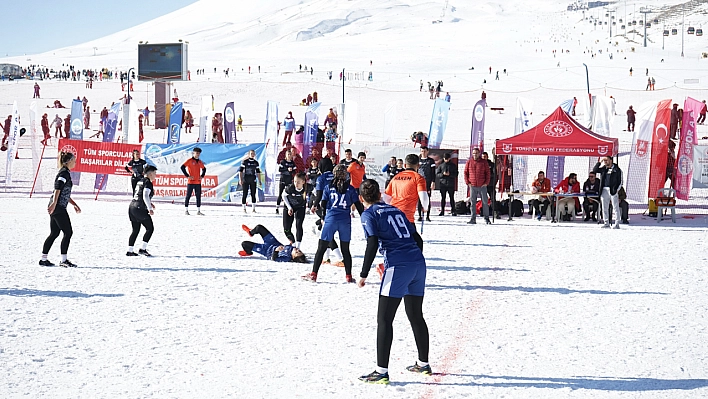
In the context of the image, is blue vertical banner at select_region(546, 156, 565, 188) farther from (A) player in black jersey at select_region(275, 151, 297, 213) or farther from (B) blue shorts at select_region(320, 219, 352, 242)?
(B) blue shorts at select_region(320, 219, 352, 242)

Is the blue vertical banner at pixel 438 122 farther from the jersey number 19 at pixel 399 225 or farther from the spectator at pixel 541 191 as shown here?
the jersey number 19 at pixel 399 225

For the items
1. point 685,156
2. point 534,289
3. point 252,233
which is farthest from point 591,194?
point 252,233

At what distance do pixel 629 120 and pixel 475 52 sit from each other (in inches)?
2553

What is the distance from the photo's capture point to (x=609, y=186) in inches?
660

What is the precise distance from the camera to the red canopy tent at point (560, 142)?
1759cm

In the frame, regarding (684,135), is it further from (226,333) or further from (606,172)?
(226,333)

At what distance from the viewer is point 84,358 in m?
6.25

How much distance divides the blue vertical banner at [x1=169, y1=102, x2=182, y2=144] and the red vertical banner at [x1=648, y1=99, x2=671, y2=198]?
1441 cm

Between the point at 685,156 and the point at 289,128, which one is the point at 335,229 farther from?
the point at 289,128

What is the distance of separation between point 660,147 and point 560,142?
2477mm

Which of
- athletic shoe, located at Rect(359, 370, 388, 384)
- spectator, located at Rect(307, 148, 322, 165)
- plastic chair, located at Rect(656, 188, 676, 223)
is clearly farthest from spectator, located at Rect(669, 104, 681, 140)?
athletic shoe, located at Rect(359, 370, 388, 384)

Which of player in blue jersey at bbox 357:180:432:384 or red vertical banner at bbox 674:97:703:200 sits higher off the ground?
red vertical banner at bbox 674:97:703:200

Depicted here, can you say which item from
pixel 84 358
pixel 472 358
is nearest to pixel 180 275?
pixel 84 358

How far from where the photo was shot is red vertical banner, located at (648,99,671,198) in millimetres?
18234
